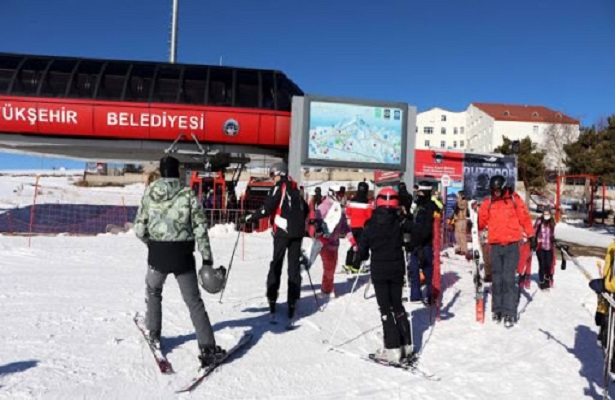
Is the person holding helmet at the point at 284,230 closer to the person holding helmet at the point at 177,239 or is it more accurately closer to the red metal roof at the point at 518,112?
the person holding helmet at the point at 177,239

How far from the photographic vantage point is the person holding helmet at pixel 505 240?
630 cm

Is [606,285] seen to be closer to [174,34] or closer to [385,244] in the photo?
[385,244]

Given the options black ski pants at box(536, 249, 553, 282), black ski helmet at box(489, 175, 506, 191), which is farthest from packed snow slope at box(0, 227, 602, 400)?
black ski helmet at box(489, 175, 506, 191)

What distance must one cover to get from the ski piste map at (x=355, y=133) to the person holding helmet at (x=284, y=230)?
905 cm

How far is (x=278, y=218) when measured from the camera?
19.1 feet

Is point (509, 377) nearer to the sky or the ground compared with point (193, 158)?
Result: nearer to the ground

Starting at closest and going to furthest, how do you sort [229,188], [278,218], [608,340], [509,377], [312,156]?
[608,340], [509,377], [278,218], [312,156], [229,188]

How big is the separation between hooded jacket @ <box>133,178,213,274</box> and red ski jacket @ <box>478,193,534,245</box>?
402 cm

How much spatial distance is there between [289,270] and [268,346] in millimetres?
1161

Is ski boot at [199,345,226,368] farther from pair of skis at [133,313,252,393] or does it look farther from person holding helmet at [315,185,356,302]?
person holding helmet at [315,185,356,302]

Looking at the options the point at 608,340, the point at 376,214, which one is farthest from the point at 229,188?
the point at 608,340

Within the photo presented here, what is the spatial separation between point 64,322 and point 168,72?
11692mm

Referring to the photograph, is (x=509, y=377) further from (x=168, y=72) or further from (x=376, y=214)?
(x=168, y=72)

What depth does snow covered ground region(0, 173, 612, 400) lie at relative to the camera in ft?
12.5
